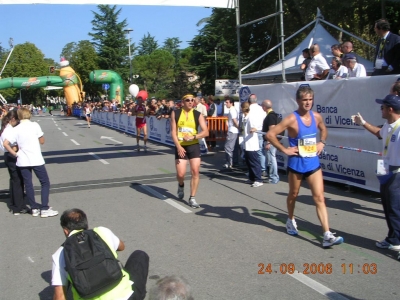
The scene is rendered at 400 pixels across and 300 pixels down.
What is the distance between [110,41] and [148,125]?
197 ft

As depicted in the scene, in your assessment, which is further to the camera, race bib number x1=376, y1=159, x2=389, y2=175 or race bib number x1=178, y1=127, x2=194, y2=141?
race bib number x1=178, y1=127, x2=194, y2=141

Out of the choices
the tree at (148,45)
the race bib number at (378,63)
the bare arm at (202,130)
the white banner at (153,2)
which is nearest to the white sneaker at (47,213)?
the bare arm at (202,130)

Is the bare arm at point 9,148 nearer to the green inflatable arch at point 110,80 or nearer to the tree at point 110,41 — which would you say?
the green inflatable arch at point 110,80

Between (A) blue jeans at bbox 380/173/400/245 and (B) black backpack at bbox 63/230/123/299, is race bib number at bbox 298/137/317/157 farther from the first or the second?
(B) black backpack at bbox 63/230/123/299

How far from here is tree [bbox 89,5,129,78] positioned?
258ft

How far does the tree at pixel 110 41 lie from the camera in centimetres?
7862

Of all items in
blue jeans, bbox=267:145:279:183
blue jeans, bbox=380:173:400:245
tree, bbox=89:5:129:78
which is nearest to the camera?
blue jeans, bbox=380:173:400:245

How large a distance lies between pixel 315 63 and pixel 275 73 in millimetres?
6217

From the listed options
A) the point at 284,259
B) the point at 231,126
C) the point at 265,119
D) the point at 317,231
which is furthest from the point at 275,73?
the point at 284,259

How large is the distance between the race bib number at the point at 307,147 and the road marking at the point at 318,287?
4.91 ft

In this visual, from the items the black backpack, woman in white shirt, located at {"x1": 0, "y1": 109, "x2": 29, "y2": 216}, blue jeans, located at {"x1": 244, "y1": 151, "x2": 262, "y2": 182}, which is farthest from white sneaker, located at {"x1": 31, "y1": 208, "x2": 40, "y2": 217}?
the black backpack

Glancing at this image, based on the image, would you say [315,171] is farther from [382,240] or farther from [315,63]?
[315,63]

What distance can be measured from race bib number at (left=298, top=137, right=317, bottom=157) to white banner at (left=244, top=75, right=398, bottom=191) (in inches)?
117

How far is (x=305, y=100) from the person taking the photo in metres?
5.67
